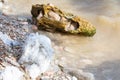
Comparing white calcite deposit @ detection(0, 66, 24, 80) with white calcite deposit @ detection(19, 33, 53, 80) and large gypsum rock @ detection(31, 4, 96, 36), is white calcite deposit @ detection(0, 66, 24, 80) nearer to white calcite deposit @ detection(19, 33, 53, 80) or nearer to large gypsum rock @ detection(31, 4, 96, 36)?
white calcite deposit @ detection(19, 33, 53, 80)

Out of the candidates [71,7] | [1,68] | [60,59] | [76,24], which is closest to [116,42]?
[76,24]

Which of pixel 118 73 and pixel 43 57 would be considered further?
pixel 118 73

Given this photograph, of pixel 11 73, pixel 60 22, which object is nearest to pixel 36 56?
pixel 11 73

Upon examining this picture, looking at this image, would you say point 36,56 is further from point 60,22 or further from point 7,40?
point 60,22

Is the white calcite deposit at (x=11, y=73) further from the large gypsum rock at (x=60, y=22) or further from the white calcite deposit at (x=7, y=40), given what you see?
the large gypsum rock at (x=60, y=22)

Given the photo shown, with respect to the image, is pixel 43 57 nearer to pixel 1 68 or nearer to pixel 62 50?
pixel 1 68

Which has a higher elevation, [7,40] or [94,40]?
[7,40]
